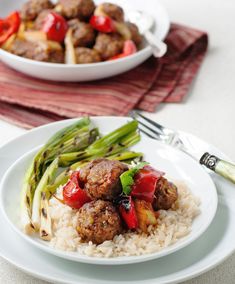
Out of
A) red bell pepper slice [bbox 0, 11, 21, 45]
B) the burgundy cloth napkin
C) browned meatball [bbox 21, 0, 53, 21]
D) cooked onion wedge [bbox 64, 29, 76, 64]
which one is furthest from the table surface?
browned meatball [bbox 21, 0, 53, 21]

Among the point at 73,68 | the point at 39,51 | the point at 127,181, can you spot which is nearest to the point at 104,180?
the point at 127,181

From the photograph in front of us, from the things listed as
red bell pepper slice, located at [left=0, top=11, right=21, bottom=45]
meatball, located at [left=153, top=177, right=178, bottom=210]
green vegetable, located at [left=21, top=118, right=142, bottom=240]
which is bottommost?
red bell pepper slice, located at [left=0, top=11, right=21, bottom=45]

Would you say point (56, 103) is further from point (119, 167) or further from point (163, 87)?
point (119, 167)

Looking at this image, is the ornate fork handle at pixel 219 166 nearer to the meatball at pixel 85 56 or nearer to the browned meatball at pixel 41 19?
the meatball at pixel 85 56

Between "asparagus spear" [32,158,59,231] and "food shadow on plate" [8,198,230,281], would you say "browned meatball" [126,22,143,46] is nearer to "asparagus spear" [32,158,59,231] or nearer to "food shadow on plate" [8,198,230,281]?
"asparagus spear" [32,158,59,231]

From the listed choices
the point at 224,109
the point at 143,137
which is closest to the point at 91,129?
the point at 143,137

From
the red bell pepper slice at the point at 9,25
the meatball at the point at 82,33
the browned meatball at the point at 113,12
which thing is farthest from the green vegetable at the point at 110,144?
the red bell pepper slice at the point at 9,25
